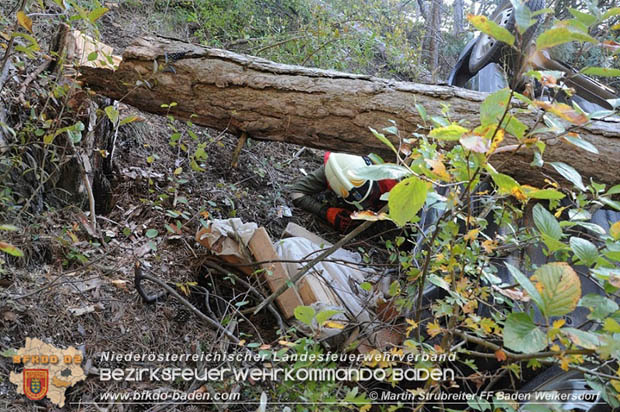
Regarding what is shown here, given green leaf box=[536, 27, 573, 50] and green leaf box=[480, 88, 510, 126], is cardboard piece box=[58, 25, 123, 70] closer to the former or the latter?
green leaf box=[480, 88, 510, 126]

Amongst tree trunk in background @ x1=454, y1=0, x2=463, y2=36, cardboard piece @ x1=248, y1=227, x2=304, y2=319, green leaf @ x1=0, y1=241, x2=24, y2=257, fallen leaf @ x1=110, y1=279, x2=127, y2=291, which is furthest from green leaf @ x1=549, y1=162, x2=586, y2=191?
tree trunk in background @ x1=454, y1=0, x2=463, y2=36

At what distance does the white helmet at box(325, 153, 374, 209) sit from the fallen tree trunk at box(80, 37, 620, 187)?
1024mm

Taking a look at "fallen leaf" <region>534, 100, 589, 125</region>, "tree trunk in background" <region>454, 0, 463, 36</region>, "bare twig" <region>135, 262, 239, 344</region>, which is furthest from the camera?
"tree trunk in background" <region>454, 0, 463, 36</region>

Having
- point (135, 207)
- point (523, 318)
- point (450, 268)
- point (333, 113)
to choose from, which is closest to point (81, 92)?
point (135, 207)

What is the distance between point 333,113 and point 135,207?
1.57 m

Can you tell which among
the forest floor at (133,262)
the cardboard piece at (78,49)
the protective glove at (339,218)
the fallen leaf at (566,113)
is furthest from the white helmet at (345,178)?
the fallen leaf at (566,113)

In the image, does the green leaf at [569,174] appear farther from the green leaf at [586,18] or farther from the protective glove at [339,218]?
the protective glove at [339,218]

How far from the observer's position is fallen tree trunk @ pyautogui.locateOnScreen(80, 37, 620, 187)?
289 cm

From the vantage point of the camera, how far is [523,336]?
1024 millimetres

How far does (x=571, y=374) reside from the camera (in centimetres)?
196

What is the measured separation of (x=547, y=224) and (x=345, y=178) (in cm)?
279

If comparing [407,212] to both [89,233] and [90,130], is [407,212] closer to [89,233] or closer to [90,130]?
[89,233]

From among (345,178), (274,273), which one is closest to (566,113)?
(274,273)

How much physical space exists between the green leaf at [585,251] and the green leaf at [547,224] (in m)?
0.05
